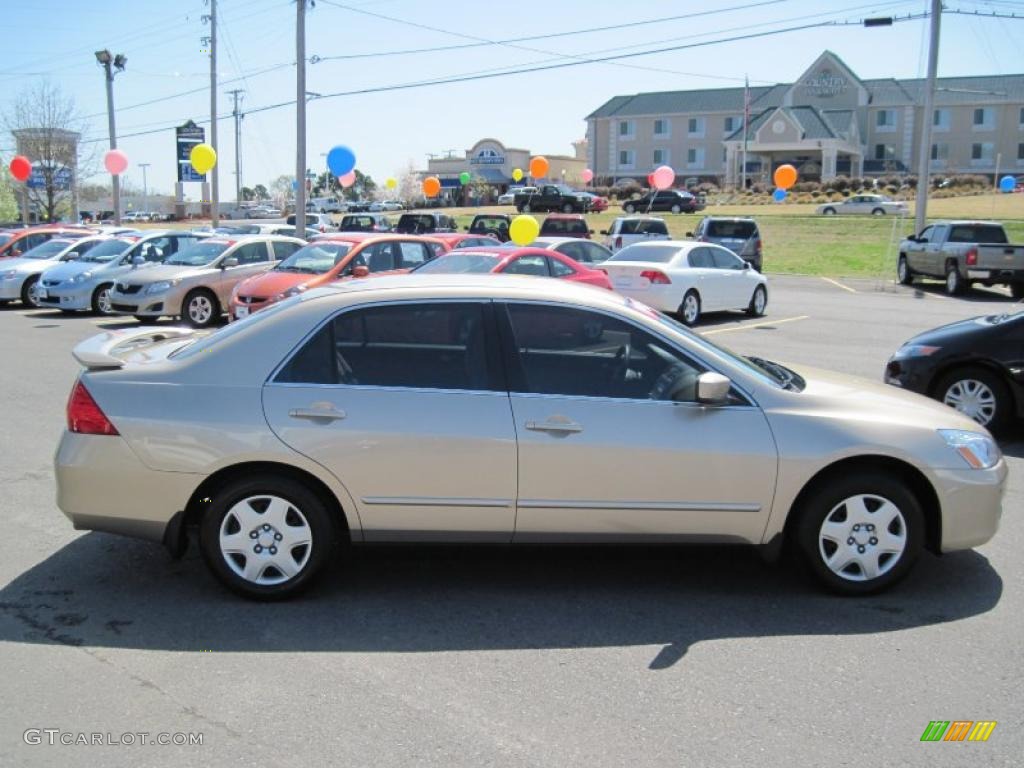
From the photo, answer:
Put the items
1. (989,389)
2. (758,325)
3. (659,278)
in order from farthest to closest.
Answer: (758,325)
(659,278)
(989,389)

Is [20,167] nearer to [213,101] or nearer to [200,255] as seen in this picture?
[213,101]

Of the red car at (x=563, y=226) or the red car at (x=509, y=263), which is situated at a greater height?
the red car at (x=563, y=226)

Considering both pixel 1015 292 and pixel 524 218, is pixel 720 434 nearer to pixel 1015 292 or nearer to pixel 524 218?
pixel 524 218

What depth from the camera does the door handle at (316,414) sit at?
4691 mm

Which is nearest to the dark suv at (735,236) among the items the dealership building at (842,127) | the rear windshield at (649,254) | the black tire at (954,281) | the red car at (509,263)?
the black tire at (954,281)

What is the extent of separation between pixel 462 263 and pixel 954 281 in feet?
48.1

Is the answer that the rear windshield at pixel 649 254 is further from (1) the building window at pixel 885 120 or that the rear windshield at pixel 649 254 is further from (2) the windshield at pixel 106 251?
(1) the building window at pixel 885 120

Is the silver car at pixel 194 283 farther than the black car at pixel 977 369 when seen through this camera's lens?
Yes

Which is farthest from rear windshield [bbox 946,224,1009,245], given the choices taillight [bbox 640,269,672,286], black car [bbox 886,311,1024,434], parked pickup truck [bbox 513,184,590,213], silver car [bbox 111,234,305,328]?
parked pickup truck [bbox 513,184,590,213]

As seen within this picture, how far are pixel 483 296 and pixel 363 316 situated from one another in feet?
1.98

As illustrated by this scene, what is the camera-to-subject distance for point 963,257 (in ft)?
77.3

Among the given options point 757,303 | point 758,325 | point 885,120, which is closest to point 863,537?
point 758,325

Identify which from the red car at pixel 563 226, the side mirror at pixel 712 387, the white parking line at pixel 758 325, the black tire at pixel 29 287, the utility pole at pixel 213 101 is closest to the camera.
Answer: the side mirror at pixel 712 387

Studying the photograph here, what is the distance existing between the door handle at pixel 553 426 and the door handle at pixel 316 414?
90 cm
